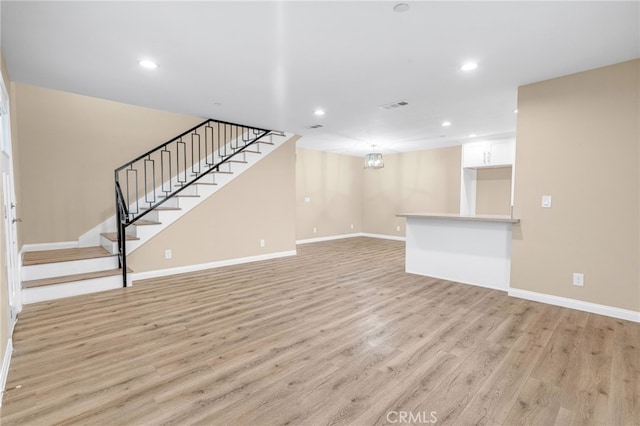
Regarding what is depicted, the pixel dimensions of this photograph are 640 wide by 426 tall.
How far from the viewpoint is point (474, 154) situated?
7.36 meters

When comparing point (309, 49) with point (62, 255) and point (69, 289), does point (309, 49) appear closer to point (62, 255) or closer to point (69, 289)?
point (69, 289)

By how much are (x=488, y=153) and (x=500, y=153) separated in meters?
0.27

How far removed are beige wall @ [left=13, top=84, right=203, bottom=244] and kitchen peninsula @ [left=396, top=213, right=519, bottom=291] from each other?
5.09 metres

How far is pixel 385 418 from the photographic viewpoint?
67.3 inches

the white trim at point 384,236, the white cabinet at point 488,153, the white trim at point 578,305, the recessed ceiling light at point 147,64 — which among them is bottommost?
the white trim at point 578,305

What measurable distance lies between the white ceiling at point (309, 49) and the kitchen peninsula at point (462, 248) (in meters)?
1.71

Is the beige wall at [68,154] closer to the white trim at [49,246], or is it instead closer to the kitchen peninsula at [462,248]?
the white trim at [49,246]

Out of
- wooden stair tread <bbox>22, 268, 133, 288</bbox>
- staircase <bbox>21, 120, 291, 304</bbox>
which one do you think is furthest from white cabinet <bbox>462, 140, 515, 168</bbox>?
wooden stair tread <bbox>22, 268, 133, 288</bbox>

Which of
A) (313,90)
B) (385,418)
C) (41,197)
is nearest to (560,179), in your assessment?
(313,90)

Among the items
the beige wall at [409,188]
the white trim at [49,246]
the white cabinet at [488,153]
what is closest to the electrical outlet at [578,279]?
the white cabinet at [488,153]

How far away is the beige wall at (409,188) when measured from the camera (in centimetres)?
794

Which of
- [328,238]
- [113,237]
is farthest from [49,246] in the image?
[328,238]

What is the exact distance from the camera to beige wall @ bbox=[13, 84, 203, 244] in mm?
4598

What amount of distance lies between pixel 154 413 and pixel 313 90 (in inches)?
140
